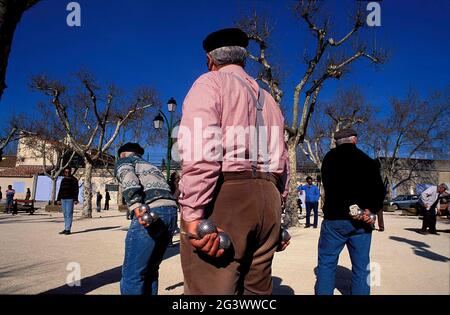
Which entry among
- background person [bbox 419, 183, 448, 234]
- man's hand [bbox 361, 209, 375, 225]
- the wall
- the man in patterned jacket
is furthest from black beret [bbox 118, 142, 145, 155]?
the wall

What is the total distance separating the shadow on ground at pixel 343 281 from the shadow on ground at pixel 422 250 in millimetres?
2435

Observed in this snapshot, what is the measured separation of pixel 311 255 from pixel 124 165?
4.95 metres

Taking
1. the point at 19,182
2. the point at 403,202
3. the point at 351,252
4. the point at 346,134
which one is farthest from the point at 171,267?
the point at 19,182

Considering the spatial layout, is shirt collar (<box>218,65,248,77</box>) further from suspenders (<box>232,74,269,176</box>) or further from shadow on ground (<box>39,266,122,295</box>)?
shadow on ground (<box>39,266,122,295</box>)

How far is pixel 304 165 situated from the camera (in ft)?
147

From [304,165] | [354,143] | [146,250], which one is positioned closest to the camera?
[146,250]

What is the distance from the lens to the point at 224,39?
6.64ft

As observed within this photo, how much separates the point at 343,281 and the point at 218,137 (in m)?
4.01

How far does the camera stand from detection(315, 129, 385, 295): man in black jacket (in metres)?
3.20

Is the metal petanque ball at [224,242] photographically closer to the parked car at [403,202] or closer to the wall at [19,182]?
the parked car at [403,202]

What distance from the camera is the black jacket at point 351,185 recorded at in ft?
10.6

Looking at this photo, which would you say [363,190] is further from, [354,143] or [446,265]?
[446,265]

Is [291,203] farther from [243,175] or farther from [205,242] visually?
[205,242]

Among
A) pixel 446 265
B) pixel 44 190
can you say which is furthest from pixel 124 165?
pixel 44 190
